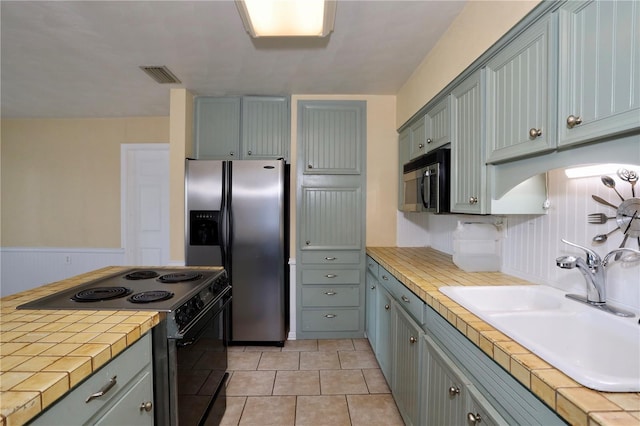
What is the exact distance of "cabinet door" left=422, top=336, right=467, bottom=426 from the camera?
1121 millimetres

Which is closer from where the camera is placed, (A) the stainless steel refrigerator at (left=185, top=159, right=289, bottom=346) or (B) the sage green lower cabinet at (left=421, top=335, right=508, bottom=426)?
(B) the sage green lower cabinet at (left=421, top=335, right=508, bottom=426)

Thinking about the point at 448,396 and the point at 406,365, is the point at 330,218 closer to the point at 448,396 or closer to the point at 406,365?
the point at 406,365

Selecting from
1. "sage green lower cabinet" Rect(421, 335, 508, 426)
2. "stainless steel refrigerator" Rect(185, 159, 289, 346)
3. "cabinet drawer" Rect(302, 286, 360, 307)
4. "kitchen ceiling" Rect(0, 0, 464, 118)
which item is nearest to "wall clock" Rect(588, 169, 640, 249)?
"sage green lower cabinet" Rect(421, 335, 508, 426)

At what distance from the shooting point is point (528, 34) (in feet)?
3.98

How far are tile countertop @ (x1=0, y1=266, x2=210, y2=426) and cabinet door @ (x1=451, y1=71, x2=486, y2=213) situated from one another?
1.62 metres

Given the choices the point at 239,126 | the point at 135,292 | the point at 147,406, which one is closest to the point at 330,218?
the point at 239,126

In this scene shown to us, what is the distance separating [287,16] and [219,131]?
1868 millimetres

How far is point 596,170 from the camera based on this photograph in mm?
1236

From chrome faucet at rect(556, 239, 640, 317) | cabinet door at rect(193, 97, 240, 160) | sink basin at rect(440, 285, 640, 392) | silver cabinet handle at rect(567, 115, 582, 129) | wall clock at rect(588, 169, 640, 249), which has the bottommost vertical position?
sink basin at rect(440, 285, 640, 392)

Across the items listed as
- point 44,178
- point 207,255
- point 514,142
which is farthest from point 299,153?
point 44,178

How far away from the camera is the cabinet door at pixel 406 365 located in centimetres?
157

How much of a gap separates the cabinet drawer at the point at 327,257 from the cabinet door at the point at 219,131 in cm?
128

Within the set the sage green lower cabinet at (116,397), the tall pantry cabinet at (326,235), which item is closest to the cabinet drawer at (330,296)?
the tall pantry cabinet at (326,235)

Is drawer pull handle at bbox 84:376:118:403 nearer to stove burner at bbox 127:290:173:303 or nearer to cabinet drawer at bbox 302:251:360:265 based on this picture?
stove burner at bbox 127:290:173:303
